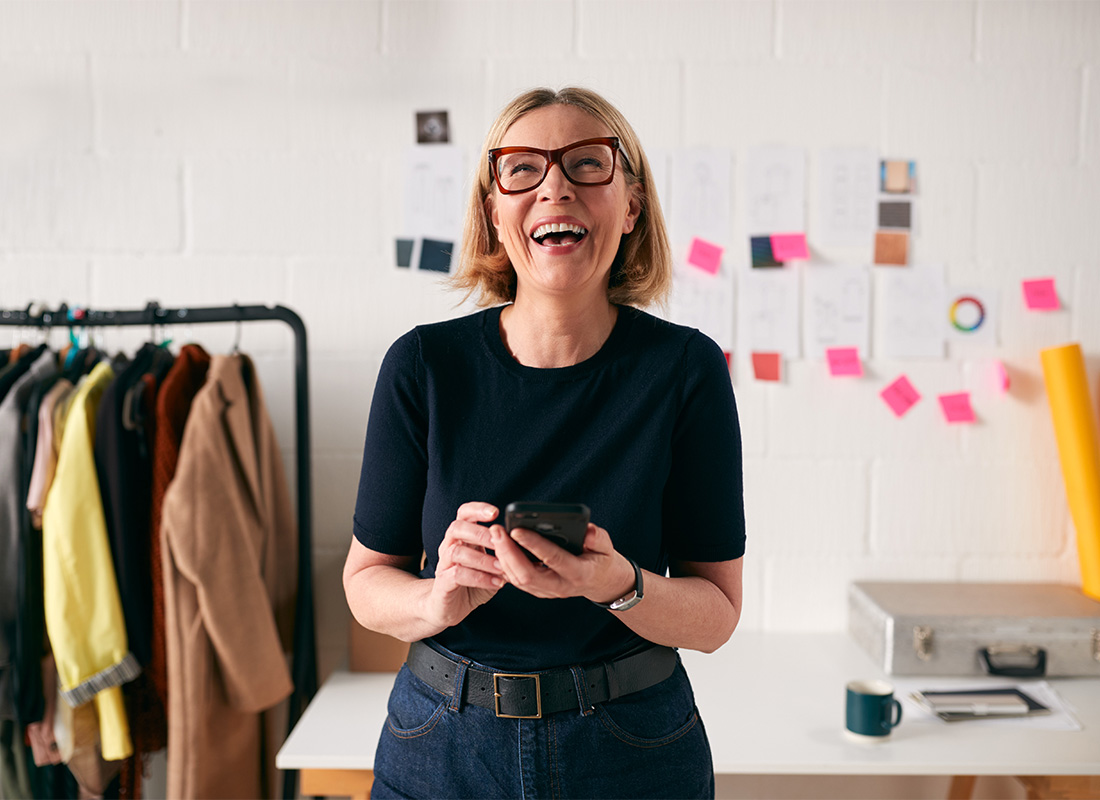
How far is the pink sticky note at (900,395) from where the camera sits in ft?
6.83

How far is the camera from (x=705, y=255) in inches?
81.3

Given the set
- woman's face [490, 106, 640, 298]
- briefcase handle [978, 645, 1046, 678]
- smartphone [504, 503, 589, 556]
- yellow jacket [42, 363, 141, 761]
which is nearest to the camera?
smartphone [504, 503, 589, 556]

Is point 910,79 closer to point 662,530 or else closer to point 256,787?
point 662,530

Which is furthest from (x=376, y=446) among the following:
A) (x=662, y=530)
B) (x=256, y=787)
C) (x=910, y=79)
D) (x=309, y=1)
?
(x=910, y=79)

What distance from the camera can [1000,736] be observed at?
5.14 ft

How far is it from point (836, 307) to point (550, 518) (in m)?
1.50

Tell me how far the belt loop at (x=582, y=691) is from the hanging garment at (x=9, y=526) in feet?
4.12

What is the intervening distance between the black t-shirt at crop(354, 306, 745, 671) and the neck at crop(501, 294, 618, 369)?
0.08 ft

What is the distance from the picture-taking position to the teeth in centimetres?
101

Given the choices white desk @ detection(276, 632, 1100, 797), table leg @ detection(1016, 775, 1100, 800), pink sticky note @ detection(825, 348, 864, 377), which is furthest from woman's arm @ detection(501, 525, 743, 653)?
pink sticky note @ detection(825, 348, 864, 377)

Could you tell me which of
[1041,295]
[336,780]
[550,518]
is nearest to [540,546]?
[550,518]

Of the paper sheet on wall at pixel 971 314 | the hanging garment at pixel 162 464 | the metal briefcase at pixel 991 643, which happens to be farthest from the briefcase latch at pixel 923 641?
the hanging garment at pixel 162 464

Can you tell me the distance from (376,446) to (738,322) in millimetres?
1259

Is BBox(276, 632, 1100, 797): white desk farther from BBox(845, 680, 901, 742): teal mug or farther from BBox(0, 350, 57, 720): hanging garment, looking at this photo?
BBox(0, 350, 57, 720): hanging garment
